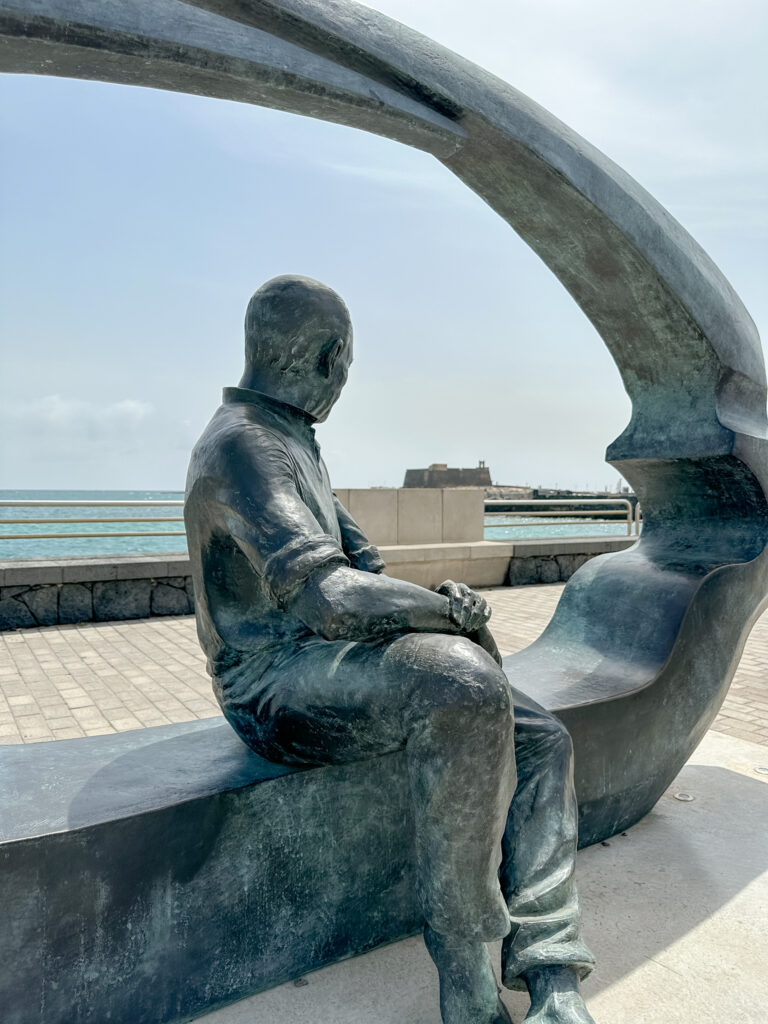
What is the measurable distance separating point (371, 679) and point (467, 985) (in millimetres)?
710

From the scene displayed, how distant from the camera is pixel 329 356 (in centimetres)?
212

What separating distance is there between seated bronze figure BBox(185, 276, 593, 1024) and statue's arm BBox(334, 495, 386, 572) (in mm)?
194

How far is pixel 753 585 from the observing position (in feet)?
10.1

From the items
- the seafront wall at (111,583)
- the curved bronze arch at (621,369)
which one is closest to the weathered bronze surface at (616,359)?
the curved bronze arch at (621,369)

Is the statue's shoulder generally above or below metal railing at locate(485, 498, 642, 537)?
above

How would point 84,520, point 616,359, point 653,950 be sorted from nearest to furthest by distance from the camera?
point 653,950 → point 616,359 → point 84,520

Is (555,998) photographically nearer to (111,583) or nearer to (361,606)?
(361,606)

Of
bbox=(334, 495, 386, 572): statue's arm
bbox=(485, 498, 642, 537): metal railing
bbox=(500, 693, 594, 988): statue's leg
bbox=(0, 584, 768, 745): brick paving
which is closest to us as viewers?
bbox=(500, 693, 594, 988): statue's leg

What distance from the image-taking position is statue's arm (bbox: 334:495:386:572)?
93.4 inches

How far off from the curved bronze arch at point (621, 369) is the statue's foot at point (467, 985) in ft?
3.27

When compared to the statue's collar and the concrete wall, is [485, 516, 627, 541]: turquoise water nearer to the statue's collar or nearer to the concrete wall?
the concrete wall

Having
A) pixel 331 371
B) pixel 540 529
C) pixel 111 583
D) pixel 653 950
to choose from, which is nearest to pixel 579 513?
pixel 540 529

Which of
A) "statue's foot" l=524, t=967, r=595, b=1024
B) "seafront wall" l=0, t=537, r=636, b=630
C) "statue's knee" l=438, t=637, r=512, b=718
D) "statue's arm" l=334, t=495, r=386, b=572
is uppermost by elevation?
"statue's arm" l=334, t=495, r=386, b=572

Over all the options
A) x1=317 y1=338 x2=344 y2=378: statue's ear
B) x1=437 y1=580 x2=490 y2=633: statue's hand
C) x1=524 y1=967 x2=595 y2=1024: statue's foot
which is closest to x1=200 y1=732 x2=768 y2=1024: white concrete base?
x1=524 y1=967 x2=595 y2=1024: statue's foot
